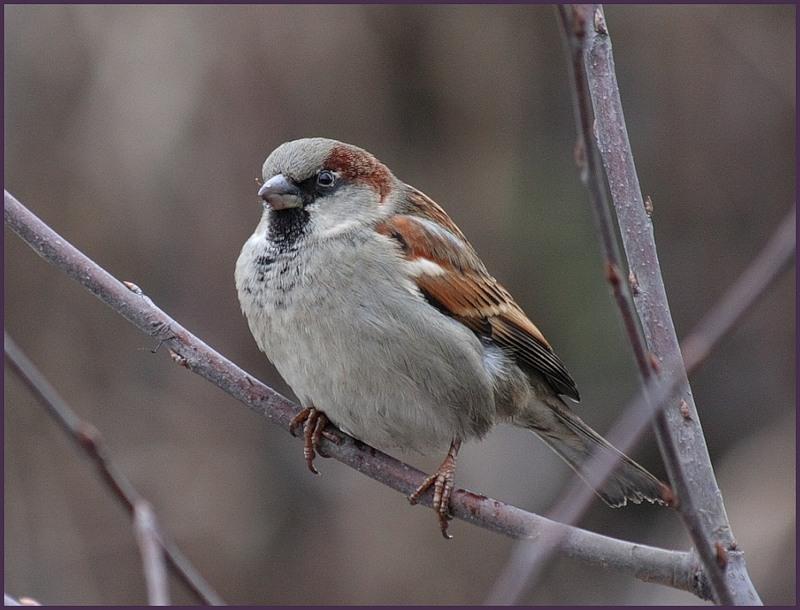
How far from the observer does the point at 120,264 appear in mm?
4500

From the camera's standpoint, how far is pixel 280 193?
2.53 m

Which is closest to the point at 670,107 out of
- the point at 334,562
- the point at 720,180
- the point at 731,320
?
the point at 720,180

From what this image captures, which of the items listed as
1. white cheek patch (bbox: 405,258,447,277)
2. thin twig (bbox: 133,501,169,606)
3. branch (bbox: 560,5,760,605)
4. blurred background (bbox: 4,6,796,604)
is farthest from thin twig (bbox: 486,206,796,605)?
blurred background (bbox: 4,6,796,604)

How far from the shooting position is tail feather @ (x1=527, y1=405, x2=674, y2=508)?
2.56 meters

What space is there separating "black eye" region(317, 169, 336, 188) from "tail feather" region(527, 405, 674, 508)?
0.79m

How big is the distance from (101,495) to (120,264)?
3.22 feet

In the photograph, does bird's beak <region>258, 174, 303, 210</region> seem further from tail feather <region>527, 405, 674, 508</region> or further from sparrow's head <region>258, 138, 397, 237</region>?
tail feather <region>527, 405, 674, 508</region>

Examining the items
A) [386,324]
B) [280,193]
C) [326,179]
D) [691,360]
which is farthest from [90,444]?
[326,179]

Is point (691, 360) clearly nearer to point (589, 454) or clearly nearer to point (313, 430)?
point (313, 430)

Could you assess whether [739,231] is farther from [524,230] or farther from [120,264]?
[120,264]

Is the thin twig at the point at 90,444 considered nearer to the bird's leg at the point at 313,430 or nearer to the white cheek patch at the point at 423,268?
the bird's leg at the point at 313,430

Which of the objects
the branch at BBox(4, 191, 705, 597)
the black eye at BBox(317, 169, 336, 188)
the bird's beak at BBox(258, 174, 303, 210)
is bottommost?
the branch at BBox(4, 191, 705, 597)

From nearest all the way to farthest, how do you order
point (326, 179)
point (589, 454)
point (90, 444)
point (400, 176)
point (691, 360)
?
1. point (691, 360)
2. point (90, 444)
3. point (326, 179)
4. point (589, 454)
5. point (400, 176)

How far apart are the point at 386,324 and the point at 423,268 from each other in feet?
0.78
